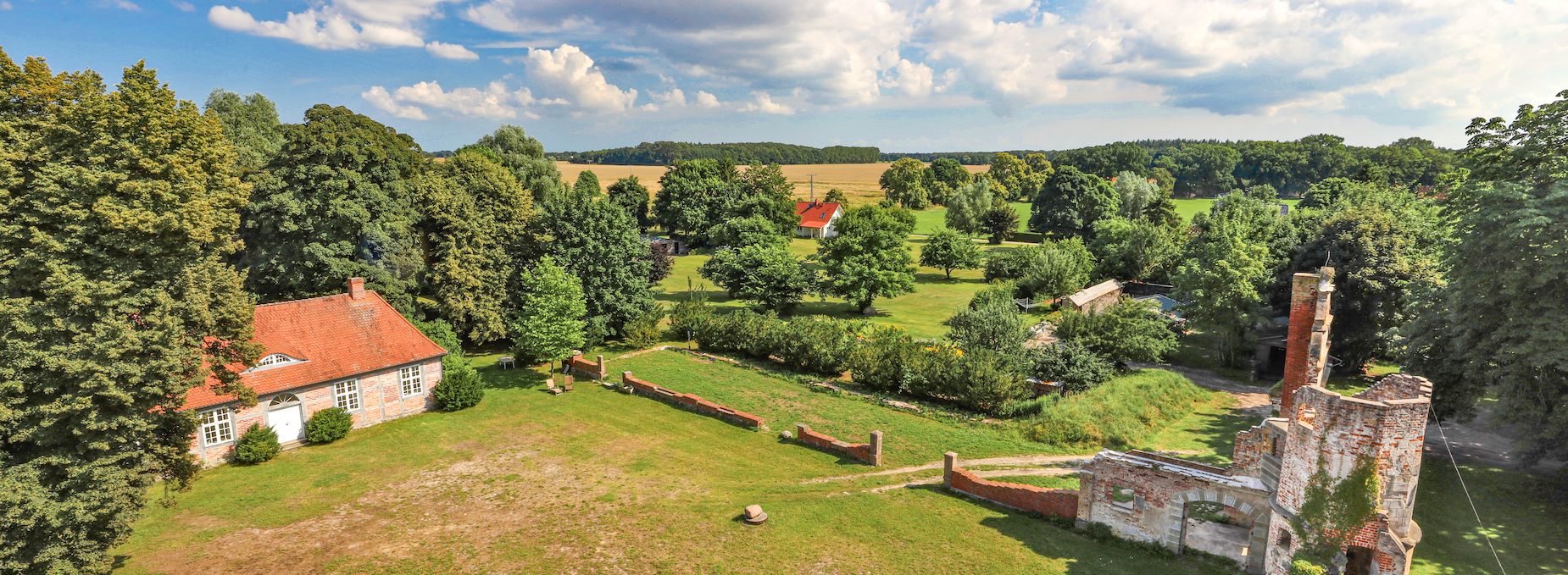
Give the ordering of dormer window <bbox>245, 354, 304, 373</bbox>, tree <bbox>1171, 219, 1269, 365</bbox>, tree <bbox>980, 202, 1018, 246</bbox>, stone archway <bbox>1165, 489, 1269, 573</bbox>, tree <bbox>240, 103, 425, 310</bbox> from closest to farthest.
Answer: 1. stone archway <bbox>1165, 489, 1269, 573</bbox>
2. dormer window <bbox>245, 354, 304, 373</bbox>
3. tree <bbox>240, 103, 425, 310</bbox>
4. tree <bbox>1171, 219, 1269, 365</bbox>
5. tree <bbox>980, 202, 1018, 246</bbox>

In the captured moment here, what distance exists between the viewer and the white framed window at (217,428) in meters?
22.1

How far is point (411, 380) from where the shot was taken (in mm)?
27625

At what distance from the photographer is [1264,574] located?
47.0ft

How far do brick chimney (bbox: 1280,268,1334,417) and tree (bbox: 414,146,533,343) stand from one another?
108 feet

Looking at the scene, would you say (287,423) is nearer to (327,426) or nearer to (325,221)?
(327,426)

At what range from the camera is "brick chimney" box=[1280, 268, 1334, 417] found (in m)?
18.0

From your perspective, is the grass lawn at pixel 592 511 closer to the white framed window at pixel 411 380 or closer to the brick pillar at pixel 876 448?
the brick pillar at pixel 876 448

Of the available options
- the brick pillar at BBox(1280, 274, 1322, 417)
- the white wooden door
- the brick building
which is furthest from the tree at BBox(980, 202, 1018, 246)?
the white wooden door

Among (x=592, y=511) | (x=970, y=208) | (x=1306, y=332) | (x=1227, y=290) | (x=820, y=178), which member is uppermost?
(x=820, y=178)

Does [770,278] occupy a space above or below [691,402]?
above

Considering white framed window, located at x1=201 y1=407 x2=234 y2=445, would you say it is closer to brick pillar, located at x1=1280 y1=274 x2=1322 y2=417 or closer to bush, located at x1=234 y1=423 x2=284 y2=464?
bush, located at x1=234 y1=423 x2=284 y2=464

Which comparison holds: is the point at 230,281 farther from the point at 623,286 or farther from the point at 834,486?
the point at 623,286

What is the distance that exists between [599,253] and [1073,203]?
5543 cm

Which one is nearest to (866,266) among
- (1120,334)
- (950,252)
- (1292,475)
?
(950,252)
